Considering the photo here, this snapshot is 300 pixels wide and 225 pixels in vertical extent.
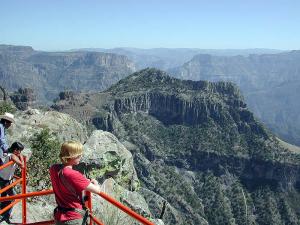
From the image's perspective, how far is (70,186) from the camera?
9.56m

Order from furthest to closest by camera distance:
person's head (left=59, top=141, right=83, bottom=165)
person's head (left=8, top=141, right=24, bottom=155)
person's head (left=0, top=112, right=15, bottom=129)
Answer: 1. person's head (left=0, top=112, right=15, bottom=129)
2. person's head (left=8, top=141, right=24, bottom=155)
3. person's head (left=59, top=141, right=83, bottom=165)

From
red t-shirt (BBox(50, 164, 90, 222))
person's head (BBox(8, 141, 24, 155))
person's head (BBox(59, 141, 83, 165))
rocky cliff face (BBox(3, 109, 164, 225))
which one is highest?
person's head (BBox(59, 141, 83, 165))

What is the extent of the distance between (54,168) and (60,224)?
4.02 feet

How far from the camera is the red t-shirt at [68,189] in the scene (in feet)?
30.7

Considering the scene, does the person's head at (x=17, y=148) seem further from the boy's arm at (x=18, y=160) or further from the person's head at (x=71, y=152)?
the person's head at (x=71, y=152)

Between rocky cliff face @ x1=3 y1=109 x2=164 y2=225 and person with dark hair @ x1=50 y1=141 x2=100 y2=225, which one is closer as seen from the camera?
person with dark hair @ x1=50 y1=141 x2=100 y2=225

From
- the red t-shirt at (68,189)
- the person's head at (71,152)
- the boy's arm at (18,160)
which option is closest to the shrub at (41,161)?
the boy's arm at (18,160)

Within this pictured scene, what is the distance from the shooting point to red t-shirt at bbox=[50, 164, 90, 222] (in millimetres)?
9367

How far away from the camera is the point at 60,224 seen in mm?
9883

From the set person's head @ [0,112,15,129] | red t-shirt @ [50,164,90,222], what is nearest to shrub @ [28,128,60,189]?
person's head @ [0,112,15,129]

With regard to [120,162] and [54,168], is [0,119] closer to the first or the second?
[54,168]

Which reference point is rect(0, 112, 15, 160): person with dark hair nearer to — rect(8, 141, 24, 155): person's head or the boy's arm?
rect(8, 141, 24, 155): person's head

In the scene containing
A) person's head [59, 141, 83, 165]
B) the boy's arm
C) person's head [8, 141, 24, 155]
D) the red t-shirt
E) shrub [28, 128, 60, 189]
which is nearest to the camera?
the red t-shirt

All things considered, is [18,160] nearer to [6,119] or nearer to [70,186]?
[6,119]
